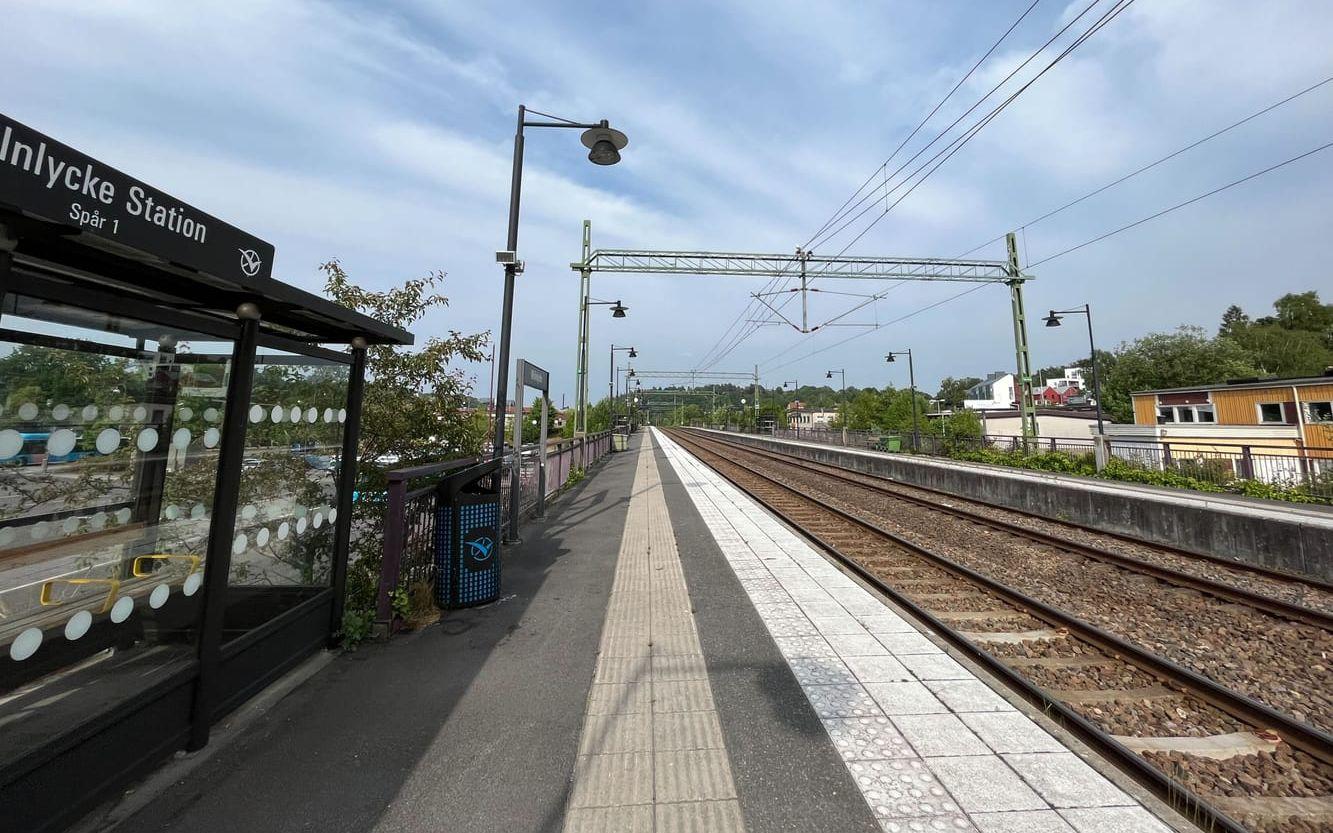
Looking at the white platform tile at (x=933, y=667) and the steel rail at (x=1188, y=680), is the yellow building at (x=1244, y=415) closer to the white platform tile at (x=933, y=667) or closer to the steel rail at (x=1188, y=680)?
the steel rail at (x=1188, y=680)

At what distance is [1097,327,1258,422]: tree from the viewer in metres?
50.5

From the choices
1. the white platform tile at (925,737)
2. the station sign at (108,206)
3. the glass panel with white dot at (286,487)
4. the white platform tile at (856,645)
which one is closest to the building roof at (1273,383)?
the white platform tile at (925,737)

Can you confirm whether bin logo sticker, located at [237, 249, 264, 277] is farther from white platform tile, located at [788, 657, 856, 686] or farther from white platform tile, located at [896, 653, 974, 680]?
white platform tile, located at [896, 653, 974, 680]

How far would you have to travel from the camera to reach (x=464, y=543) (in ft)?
17.0

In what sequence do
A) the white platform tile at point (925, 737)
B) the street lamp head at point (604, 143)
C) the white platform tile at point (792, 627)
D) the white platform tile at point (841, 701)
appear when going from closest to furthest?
the white platform tile at point (925, 737)
the white platform tile at point (841, 701)
the white platform tile at point (792, 627)
the street lamp head at point (604, 143)

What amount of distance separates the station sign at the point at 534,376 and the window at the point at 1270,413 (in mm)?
33677

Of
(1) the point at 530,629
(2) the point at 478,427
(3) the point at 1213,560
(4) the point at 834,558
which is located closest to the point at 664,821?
(1) the point at 530,629

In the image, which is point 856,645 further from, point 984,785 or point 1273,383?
point 1273,383

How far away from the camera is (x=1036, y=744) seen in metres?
3.03

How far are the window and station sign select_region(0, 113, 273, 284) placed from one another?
3690 cm

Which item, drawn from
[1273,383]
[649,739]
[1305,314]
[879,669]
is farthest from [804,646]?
[1305,314]

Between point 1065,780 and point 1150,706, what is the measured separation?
1.60 metres

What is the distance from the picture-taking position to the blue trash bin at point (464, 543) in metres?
5.14

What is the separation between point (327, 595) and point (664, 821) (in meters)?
3.43
